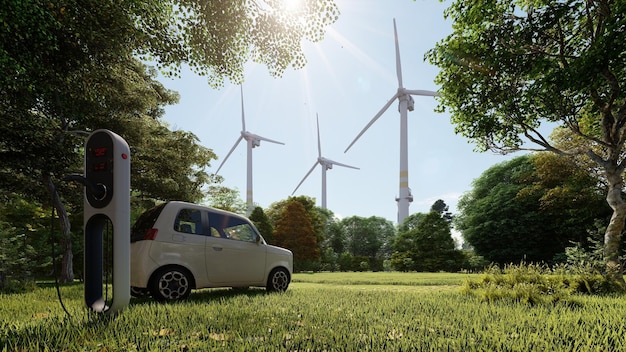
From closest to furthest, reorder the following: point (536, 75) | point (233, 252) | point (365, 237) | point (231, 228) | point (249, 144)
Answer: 1. point (233, 252)
2. point (231, 228)
3. point (536, 75)
4. point (249, 144)
5. point (365, 237)

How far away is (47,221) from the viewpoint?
18.6 meters

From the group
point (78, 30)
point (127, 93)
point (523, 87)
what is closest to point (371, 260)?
point (523, 87)

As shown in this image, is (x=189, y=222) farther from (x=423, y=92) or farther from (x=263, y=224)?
(x=423, y=92)

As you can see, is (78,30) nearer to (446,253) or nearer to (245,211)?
(446,253)

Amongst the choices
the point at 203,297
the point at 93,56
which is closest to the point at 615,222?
the point at 203,297

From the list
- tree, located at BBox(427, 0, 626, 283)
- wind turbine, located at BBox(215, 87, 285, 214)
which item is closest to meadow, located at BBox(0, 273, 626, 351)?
tree, located at BBox(427, 0, 626, 283)

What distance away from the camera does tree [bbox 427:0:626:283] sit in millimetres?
9656

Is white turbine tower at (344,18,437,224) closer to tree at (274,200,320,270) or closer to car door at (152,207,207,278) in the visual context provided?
tree at (274,200,320,270)

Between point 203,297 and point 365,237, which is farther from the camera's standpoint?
point 365,237

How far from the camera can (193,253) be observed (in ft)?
20.7

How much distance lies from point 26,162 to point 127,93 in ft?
14.3

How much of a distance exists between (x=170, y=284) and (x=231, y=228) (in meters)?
1.59

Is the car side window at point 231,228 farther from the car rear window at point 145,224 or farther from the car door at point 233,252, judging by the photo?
the car rear window at point 145,224

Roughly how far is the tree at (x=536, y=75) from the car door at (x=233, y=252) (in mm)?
9274
